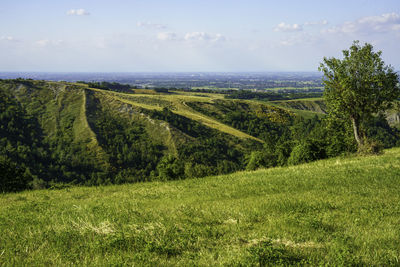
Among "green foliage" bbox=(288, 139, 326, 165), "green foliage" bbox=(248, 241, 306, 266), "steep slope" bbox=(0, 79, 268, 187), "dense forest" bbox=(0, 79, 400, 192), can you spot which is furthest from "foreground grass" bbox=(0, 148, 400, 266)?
"steep slope" bbox=(0, 79, 268, 187)

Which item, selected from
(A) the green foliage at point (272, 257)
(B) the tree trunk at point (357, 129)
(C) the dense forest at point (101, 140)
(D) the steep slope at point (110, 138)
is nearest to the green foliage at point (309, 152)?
(B) the tree trunk at point (357, 129)

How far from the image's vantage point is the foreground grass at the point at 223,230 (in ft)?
18.2

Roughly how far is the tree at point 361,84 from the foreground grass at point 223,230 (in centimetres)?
1443

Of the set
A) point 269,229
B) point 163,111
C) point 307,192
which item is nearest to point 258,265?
point 269,229

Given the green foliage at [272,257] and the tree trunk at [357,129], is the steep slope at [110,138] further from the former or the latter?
the green foliage at [272,257]

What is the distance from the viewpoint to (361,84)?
82.0ft

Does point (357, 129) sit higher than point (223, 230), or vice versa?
point (357, 129)

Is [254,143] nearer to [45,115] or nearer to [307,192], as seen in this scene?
[45,115]

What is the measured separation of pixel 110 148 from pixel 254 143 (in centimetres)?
5876

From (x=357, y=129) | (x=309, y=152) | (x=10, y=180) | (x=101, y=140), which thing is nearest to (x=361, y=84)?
(x=357, y=129)

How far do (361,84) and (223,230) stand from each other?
23969 mm

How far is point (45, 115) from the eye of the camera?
108062 millimetres

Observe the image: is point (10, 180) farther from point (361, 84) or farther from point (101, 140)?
A: point (101, 140)

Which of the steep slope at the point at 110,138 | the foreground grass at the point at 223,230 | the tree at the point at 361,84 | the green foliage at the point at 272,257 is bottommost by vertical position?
the steep slope at the point at 110,138
